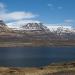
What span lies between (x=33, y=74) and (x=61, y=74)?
795 centimetres

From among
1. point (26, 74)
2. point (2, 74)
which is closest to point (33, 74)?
point (26, 74)

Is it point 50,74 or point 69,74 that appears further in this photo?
point 50,74

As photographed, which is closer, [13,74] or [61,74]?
[61,74]

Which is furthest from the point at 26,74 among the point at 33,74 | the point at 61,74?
the point at 61,74

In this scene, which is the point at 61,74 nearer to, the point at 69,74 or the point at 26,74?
the point at 69,74

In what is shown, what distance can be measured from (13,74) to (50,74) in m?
7.36

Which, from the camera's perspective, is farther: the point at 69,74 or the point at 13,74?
the point at 13,74

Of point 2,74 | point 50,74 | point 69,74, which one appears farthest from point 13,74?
point 69,74

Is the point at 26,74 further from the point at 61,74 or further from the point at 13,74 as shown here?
the point at 61,74

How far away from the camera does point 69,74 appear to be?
5750 cm

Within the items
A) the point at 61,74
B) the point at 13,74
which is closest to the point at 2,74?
the point at 13,74

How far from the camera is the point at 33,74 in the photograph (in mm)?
63438

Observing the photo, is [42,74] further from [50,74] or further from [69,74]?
[69,74]

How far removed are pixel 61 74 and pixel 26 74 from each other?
28.7 feet
